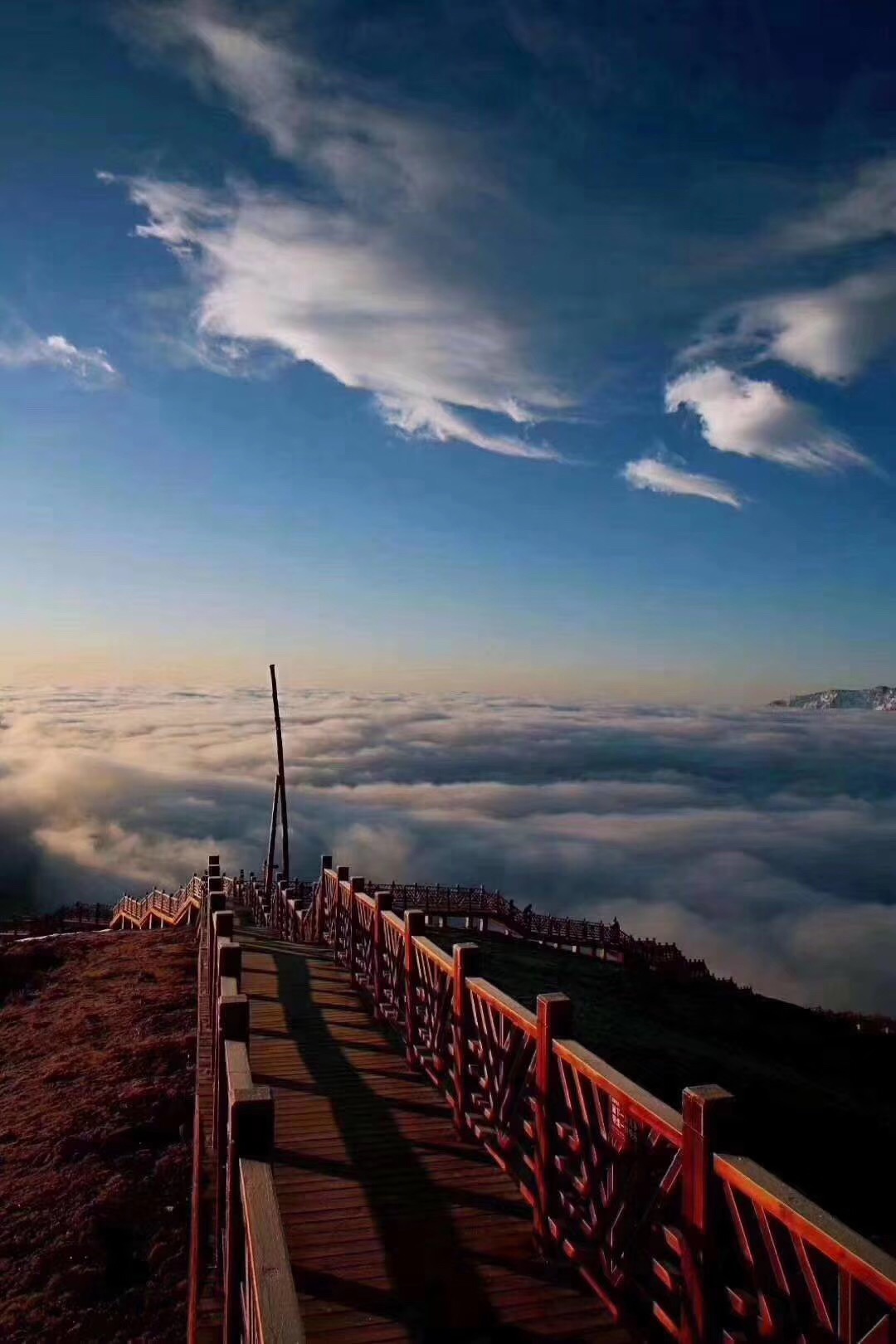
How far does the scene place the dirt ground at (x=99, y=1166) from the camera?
8312 millimetres

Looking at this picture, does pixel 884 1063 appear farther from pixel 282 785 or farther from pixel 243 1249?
pixel 243 1249

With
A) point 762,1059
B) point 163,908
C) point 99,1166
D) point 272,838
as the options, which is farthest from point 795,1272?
point 163,908

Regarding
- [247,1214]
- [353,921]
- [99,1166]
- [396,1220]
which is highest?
[247,1214]

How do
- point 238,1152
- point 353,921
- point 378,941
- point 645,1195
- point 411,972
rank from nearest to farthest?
point 238,1152, point 645,1195, point 411,972, point 378,941, point 353,921

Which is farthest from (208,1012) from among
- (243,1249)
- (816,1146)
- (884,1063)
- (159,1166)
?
(884,1063)

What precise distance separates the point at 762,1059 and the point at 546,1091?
19.1m

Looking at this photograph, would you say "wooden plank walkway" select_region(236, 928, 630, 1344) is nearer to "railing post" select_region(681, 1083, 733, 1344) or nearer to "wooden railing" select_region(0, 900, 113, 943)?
"railing post" select_region(681, 1083, 733, 1344)

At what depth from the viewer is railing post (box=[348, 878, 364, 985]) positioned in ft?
44.8

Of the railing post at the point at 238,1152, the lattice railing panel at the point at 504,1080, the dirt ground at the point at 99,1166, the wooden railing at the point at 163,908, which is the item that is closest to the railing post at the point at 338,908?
the dirt ground at the point at 99,1166

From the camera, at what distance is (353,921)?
1383 cm

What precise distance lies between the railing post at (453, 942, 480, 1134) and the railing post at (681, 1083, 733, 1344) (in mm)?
3500

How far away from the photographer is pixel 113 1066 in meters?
14.0

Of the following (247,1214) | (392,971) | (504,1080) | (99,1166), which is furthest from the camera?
(392,971)

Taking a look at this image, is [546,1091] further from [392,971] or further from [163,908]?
[163,908]
